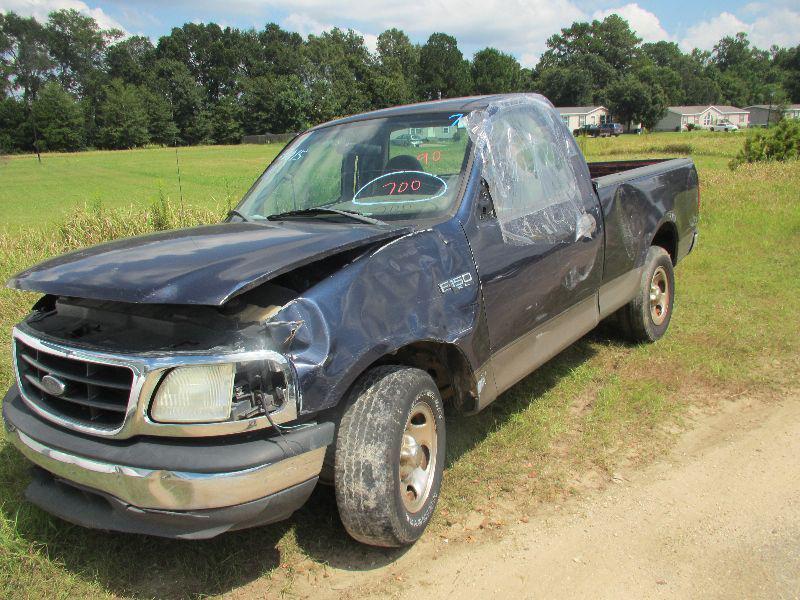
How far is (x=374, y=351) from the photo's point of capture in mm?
2680

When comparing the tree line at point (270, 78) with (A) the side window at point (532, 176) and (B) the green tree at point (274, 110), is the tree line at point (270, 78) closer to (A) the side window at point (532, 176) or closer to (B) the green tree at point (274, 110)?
(B) the green tree at point (274, 110)

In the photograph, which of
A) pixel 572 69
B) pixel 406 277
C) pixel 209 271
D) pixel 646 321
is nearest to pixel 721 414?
pixel 646 321

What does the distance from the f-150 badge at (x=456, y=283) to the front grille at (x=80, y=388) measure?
141 centimetres

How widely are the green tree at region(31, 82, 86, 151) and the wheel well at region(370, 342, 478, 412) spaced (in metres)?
71.6

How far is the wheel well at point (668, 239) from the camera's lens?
19.3 ft

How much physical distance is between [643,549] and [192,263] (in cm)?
238

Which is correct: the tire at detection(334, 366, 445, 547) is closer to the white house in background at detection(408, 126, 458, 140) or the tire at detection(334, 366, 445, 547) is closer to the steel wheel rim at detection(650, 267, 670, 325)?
the white house in background at detection(408, 126, 458, 140)

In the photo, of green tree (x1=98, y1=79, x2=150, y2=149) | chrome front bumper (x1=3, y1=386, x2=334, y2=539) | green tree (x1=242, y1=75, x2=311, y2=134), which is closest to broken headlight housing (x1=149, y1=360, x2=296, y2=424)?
chrome front bumper (x1=3, y1=386, x2=334, y2=539)

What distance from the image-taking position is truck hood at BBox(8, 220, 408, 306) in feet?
7.65

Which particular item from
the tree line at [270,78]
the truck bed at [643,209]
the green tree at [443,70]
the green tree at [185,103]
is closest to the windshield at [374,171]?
the truck bed at [643,209]

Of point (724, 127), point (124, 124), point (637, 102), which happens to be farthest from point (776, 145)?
point (724, 127)

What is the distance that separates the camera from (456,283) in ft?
10.3

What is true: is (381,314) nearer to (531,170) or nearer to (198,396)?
(198,396)

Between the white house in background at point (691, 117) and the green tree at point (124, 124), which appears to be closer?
the green tree at point (124, 124)
